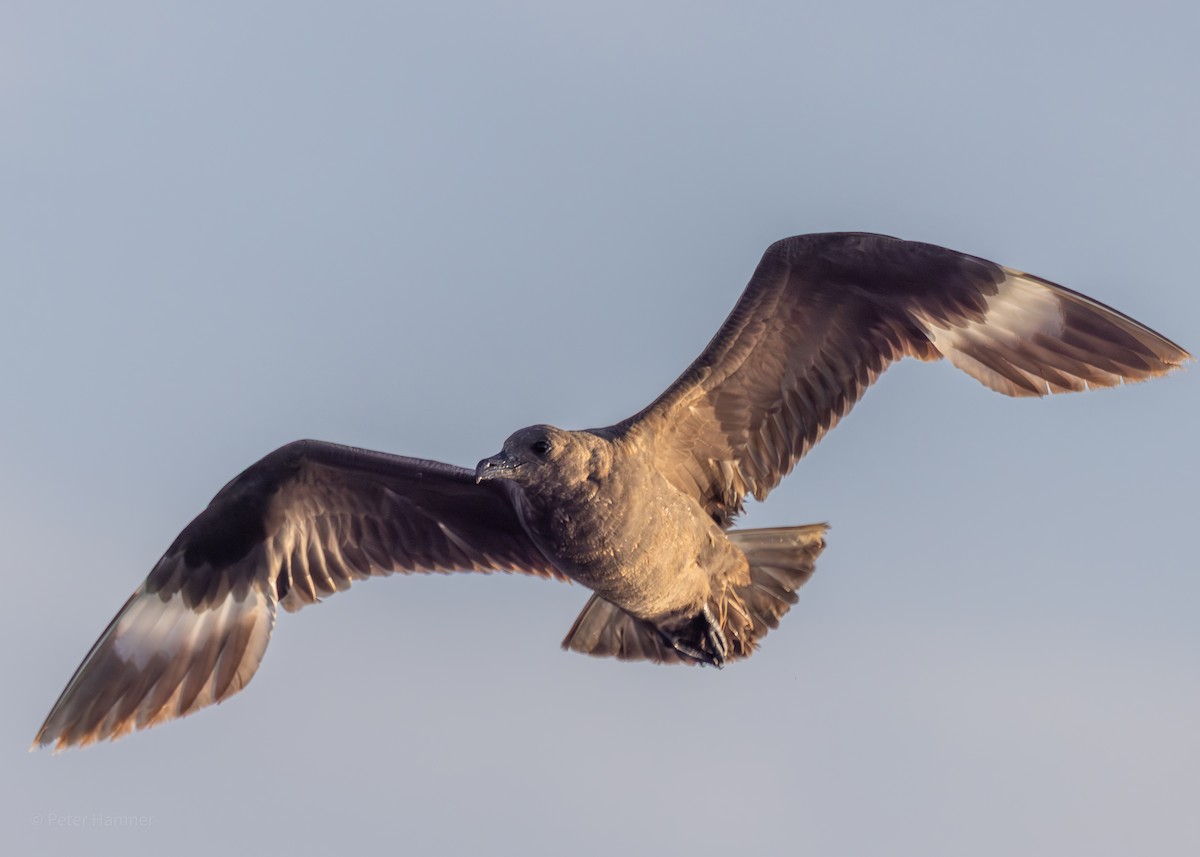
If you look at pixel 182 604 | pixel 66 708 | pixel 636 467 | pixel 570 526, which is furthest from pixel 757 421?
pixel 66 708

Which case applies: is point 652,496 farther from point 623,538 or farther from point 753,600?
point 753,600

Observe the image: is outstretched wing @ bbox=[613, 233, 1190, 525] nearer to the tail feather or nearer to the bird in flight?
the bird in flight

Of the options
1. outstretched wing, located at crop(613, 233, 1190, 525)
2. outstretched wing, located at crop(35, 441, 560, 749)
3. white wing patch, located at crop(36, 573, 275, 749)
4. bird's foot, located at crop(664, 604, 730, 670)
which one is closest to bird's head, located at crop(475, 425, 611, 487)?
outstretched wing, located at crop(613, 233, 1190, 525)

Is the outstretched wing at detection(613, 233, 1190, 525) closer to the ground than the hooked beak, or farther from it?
farther from it

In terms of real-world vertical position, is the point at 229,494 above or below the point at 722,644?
below

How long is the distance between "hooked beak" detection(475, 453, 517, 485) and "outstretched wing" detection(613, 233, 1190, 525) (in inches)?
30.1

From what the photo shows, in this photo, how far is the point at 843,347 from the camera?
718 cm

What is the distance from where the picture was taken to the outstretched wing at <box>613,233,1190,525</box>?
22.6 feet

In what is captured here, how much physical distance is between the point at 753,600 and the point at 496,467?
1.85 meters

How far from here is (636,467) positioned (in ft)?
21.7

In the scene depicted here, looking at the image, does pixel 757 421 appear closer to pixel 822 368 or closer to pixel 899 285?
pixel 822 368

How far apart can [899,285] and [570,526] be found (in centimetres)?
209

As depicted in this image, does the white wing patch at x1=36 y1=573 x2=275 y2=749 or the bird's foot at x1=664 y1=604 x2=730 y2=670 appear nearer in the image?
the bird's foot at x1=664 y1=604 x2=730 y2=670

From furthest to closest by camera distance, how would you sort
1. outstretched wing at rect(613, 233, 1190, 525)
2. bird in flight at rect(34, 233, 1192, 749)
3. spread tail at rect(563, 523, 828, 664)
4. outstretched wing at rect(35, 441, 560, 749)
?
outstretched wing at rect(35, 441, 560, 749), spread tail at rect(563, 523, 828, 664), outstretched wing at rect(613, 233, 1190, 525), bird in flight at rect(34, 233, 1192, 749)
